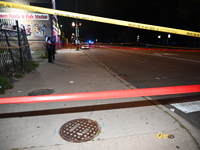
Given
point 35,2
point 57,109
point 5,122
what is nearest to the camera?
point 5,122

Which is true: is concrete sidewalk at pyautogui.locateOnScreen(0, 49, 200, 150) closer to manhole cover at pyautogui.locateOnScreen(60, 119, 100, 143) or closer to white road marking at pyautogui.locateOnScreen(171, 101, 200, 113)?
manhole cover at pyautogui.locateOnScreen(60, 119, 100, 143)

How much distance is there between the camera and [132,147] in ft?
8.77

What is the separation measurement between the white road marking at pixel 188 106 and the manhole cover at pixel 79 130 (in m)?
2.49

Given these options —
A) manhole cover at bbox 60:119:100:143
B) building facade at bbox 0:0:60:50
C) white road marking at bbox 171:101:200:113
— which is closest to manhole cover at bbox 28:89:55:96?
manhole cover at bbox 60:119:100:143

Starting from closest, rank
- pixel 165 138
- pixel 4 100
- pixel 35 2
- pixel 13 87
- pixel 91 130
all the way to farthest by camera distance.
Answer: pixel 4 100 → pixel 165 138 → pixel 91 130 → pixel 13 87 → pixel 35 2

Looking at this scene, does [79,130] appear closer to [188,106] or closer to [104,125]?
[104,125]

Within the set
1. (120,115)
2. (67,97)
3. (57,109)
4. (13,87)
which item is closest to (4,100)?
(67,97)

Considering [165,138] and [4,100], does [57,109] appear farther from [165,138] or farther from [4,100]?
[165,138]

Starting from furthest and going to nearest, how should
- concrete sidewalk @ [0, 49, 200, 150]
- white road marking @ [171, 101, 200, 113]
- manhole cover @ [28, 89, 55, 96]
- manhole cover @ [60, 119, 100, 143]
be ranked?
manhole cover @ [28, 89, 55, 96] → white road marking @ [171, 101, 200, 113] → manhole cover @ [60, 119, 100, 143] → concrete sidewalk @ [0, 49, 200, 150]

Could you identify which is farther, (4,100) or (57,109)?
(57,109)

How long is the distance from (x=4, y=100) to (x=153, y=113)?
10.8 ft

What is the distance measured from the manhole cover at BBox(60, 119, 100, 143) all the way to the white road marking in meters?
2.49

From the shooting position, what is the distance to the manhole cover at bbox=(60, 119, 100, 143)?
2.89 meters

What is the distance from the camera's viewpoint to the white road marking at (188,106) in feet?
13.1
